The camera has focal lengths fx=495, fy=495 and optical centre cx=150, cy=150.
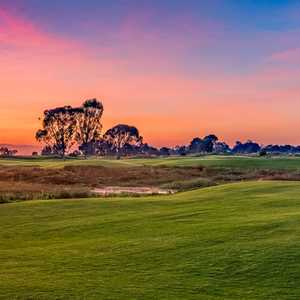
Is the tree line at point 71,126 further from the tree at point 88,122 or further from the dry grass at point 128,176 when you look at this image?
the dry grass at point 128,176

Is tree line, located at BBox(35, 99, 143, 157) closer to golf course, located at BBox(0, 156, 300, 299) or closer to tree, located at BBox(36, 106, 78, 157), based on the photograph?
tree, located at BBox(36, 106, 78, 157)

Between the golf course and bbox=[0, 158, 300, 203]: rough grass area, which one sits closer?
the golf course

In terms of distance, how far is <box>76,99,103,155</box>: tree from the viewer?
153125mm

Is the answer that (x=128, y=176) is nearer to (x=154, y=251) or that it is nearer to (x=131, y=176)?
(x=131, y=176)

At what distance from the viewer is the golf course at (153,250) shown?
12.2 metres

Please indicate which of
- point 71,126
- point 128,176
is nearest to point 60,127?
point 71,126

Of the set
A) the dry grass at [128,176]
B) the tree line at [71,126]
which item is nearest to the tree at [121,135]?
the tree line at [71,126]

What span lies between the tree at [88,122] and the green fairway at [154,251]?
5052 inches

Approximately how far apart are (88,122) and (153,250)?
14109 centimetres

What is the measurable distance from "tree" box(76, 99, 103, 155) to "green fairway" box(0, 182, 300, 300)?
5052 inches

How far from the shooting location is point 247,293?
11.9 metres

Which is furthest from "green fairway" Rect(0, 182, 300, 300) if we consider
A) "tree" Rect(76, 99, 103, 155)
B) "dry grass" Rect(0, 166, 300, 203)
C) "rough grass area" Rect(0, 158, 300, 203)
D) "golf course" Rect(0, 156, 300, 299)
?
"tree" Rect(76, 99, 103, 155)

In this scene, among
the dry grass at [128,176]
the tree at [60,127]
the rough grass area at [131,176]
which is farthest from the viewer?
the tree at [60,127]

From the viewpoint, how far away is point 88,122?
155250 mm
